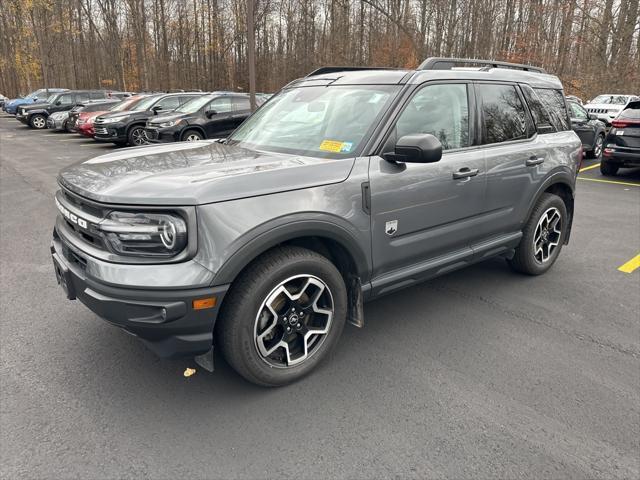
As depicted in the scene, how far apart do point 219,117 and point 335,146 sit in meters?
11.2

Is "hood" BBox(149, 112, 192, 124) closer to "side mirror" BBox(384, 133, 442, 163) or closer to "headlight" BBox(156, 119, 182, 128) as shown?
"headlight" BBox(156, 119, 182, 128)

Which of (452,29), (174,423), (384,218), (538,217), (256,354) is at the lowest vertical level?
(174,423)

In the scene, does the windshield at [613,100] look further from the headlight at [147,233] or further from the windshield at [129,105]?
the headlight at [147,233]

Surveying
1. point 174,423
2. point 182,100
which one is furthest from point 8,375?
point 182,100

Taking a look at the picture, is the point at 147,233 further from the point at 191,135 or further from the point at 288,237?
the point at 191,135

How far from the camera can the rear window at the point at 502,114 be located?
3789mm

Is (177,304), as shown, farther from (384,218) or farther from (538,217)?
(538,217)

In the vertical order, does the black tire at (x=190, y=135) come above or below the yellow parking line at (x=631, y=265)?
above

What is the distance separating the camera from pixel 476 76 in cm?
373

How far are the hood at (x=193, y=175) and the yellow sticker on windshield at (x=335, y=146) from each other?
16cm

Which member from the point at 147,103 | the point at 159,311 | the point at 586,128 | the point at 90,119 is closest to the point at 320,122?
the point at 159,311

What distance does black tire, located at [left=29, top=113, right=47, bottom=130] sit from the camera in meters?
23.4

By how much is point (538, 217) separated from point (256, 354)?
3.04 m

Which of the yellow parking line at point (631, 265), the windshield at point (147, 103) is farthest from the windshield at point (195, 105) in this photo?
the yellow parking line at point (631, 265)
